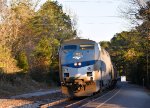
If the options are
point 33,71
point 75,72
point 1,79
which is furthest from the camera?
point 33,71

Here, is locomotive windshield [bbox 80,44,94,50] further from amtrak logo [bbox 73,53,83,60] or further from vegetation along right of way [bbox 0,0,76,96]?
vegetation along right of way [bbox 0,0,76,96]

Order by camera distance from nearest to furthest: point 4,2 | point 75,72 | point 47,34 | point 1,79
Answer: point 75,72, point 1,79, point 4,2, point 47,34

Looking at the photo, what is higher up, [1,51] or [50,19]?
[50,19]

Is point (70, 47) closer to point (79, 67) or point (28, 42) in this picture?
point (79, 67)

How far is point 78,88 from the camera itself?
29438 millimetres

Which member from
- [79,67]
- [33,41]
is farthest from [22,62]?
[79,67]

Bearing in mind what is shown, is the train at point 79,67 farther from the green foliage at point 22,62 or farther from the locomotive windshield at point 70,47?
the green foliage at point 22,62

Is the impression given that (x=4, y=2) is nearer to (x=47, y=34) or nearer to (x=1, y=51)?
(x=1, y=51)

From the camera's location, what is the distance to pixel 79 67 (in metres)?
29.3

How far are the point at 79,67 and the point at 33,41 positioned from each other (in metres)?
40.7

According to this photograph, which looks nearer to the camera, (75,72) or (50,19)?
(75,72)

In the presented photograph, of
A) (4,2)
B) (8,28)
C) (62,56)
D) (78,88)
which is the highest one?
(4,2)

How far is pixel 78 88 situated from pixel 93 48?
3193 millimetres

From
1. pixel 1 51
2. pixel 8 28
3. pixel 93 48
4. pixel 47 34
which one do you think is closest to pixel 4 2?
pixel 8 28
